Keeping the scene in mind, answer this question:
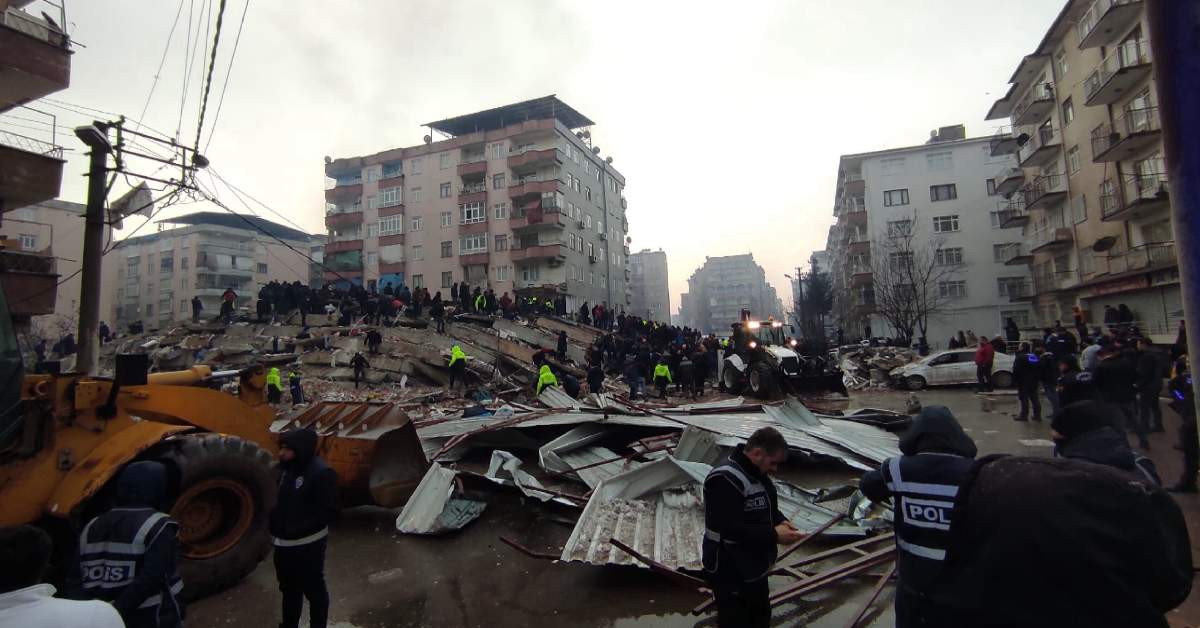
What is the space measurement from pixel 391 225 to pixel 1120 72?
47286mm

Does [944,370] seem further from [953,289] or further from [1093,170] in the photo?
[953,289]

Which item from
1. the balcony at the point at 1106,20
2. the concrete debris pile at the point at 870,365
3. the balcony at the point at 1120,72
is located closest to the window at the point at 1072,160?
the balcony at the point at 1120,72

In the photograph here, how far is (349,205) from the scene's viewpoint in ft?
170

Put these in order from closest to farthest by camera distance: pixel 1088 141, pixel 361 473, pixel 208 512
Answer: pixel 208 512 < pixel 361 473 < pixel 1088 141

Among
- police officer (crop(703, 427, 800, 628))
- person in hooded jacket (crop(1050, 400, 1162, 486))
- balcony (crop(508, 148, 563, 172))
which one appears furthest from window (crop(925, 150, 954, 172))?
police officer (crop(703, 427, 800, 628))

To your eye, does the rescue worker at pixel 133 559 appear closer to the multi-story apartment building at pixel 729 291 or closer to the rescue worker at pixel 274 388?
the rescue worker at pixel 274 388

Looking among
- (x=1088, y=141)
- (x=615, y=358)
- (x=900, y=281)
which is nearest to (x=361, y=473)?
(x=615, y=358)

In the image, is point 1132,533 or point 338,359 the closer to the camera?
point 1132,533

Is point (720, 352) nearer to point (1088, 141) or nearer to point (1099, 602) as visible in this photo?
point (1099, 602)

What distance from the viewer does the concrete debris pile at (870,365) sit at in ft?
66.9

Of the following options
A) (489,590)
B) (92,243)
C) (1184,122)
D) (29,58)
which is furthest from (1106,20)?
(29,58)

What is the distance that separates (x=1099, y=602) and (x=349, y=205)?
5731cm

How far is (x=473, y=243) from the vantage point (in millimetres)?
46062

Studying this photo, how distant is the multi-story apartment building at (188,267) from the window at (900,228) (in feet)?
196
